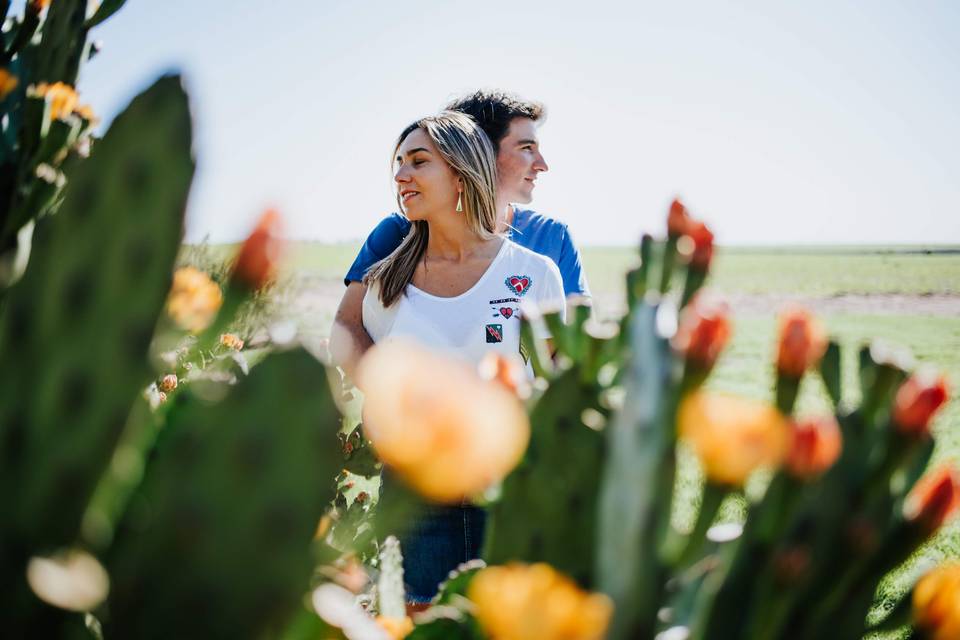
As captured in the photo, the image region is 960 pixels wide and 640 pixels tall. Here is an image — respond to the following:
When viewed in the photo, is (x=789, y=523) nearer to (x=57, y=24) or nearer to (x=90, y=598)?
(x=90, y=598)

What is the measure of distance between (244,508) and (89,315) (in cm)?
15

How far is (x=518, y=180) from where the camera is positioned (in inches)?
126

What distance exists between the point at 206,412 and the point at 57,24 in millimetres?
616

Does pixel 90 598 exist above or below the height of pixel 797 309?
below

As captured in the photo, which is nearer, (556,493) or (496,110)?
(556,493)

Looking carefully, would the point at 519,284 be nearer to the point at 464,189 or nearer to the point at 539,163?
the point at 464,189

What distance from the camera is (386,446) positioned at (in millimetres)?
330

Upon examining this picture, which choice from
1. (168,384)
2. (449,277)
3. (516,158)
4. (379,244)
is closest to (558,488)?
(168,384)

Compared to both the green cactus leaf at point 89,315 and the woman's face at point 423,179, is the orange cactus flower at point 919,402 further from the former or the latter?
the woman's face at point 423,179

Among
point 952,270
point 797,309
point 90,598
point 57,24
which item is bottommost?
point 90,598

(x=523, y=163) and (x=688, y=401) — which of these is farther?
(x=523, y=163)

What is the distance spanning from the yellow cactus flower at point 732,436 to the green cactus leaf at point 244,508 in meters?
0.19

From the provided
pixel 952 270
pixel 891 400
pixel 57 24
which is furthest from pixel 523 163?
pixel 952 270

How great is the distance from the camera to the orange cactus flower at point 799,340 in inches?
16.3
